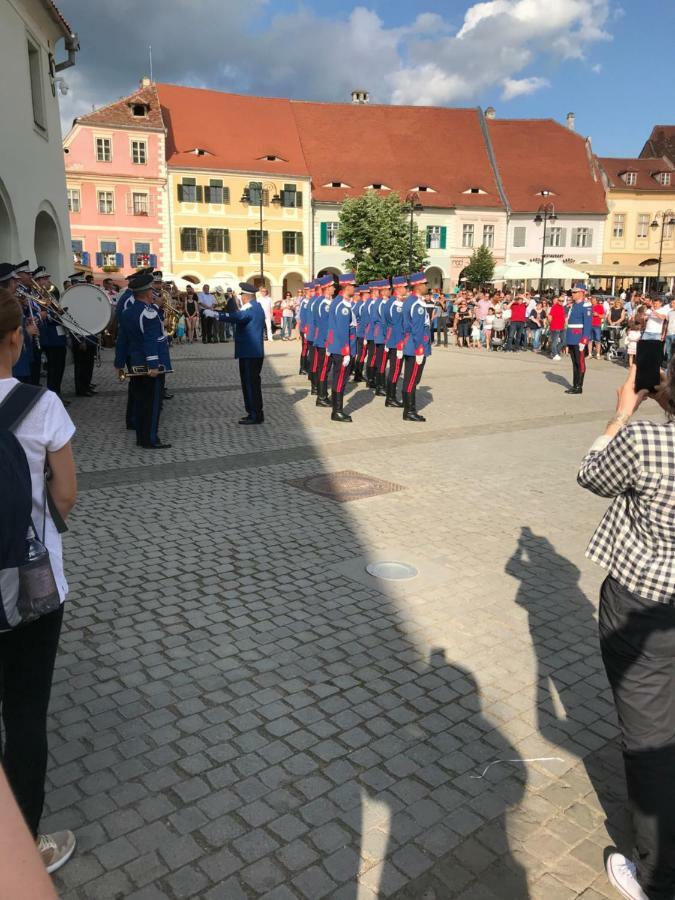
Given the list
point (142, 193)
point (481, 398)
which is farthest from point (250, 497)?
point (142, 193)

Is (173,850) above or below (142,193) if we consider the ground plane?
below

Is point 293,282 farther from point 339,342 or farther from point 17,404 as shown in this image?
point 17,404

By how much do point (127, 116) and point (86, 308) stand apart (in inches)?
1583

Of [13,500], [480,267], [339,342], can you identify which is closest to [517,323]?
[339,342]

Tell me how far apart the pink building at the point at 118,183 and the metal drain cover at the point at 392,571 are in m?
43.1

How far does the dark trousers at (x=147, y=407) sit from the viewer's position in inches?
355

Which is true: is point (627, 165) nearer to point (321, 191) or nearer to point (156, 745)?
point (321, 191)

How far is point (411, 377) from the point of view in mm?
11141

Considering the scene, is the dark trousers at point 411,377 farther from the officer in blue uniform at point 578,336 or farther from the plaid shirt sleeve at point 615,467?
the plaid shirt sleeve at point 615,467

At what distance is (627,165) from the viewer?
5875cm

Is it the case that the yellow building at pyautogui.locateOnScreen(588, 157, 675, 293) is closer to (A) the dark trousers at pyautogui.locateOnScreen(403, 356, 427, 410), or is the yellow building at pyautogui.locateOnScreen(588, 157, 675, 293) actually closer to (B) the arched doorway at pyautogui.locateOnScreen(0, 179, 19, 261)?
(B) the arched doorway at pyautogui.locateOnScreen(0, 179, 19, 261)

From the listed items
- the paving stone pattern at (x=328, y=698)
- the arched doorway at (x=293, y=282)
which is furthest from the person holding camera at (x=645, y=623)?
the arched doorway at (x=293, y=282)

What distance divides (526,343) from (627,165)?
4078 centimetres

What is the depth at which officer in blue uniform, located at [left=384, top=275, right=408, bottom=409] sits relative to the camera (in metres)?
11.7
